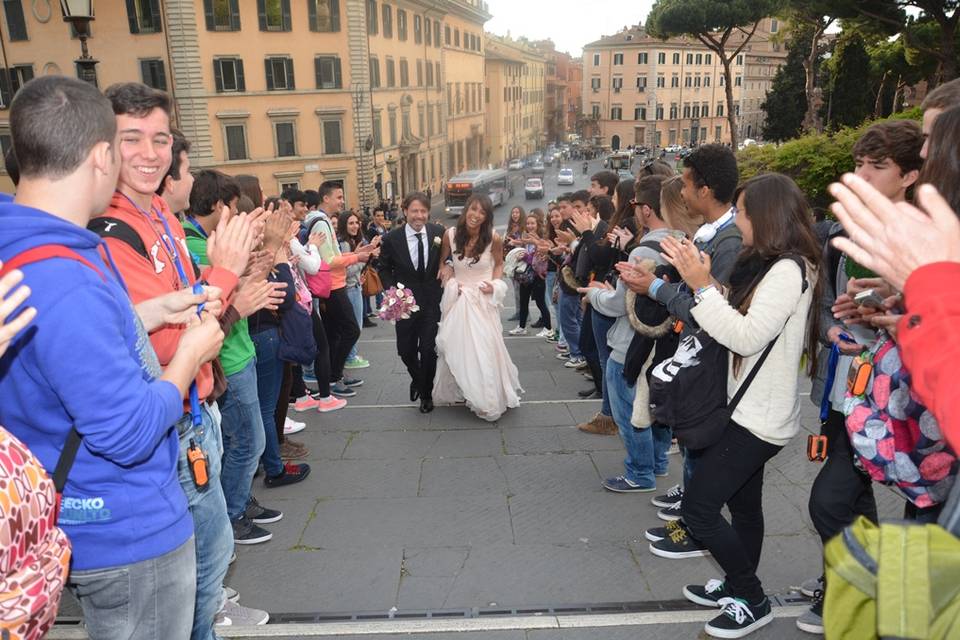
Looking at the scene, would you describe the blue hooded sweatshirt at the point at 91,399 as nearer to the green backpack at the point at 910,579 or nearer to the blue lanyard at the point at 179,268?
the blue lanyard at the point at 179,268

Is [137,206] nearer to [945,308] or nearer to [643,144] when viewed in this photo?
[945,308]

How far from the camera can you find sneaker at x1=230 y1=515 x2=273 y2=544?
12.9ft

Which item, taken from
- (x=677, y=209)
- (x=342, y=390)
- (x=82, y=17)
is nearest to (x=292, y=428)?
(x=342, y=390)

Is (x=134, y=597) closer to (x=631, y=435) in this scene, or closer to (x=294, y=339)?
(x=294, y=339)

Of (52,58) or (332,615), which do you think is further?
(52,58)

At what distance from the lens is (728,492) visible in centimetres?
297

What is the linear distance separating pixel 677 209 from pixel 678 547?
2.03 m

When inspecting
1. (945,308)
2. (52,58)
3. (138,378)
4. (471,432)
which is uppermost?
(52,58)

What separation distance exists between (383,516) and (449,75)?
5322cm

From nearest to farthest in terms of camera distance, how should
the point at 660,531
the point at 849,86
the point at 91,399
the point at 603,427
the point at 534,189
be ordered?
the point at 91,399 < the point at 660,531 < the point at 603,427 < the point at 849,86 < the point at 534,189

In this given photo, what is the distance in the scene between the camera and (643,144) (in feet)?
284

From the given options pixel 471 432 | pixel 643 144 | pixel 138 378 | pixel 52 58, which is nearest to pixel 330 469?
pixel 471 432

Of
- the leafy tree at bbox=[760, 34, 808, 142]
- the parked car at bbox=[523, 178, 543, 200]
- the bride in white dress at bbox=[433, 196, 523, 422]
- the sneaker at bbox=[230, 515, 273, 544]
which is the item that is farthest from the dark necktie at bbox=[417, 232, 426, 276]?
the parked car at bbox=[523, 178, 543, 200]

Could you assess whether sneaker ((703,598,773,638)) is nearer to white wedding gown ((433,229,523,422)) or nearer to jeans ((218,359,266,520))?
jeans ((218,359,266,520))
